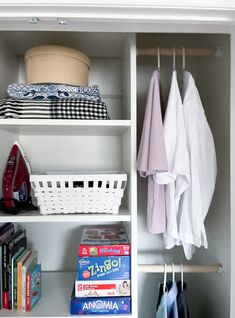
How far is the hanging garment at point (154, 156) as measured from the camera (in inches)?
36.9

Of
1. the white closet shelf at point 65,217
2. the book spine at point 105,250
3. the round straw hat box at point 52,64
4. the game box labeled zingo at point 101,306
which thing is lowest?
the game box labeled zingo at point 101,306

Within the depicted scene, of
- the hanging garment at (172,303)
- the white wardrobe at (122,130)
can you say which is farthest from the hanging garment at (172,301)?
the white wardrobe at (122,130)

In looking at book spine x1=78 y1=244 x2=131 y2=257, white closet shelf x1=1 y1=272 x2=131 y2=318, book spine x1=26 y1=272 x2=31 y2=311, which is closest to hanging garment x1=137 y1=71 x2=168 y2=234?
book spine x1=78 y1=244 x2=131 y2=257

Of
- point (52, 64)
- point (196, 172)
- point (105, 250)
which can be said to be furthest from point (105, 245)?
point (52, 64)

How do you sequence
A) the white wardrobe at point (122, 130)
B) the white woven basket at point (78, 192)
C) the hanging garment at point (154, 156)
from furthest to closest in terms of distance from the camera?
the white woven basket at point (78, 192) → the hanging garment at point (154, 156) → the white wardrobe at point (122, 130)

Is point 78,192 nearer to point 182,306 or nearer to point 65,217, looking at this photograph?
point 65,217

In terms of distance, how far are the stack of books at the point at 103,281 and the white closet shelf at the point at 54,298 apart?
0.04 metres

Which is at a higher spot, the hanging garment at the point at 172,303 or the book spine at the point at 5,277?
the book spine at the point at 5,277

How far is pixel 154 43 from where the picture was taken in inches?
58.4

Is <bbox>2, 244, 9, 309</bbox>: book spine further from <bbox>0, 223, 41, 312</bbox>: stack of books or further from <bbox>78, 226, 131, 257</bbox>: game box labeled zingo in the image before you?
<bbox>78, 226, 131, 257</bbox>: game box labeled zingo

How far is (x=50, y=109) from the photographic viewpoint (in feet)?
3.46

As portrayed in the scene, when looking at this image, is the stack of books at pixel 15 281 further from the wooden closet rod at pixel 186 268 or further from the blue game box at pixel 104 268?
the wooden closet rod at pixel 186 268

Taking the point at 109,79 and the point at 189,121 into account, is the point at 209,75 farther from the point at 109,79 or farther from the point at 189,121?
the point at 109,79

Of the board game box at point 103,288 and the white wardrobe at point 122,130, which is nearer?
the white wardrobe at point 122,130
